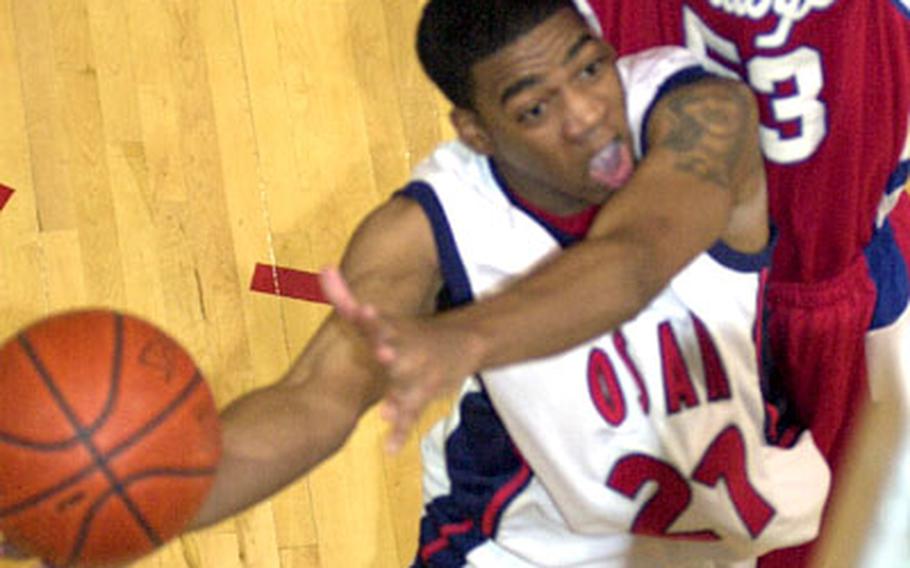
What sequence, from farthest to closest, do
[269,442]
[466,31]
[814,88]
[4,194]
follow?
1. [4,194]
2. [814,88]
3. [466,31]
4. [269,442]

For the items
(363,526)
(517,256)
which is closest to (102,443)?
(517,256)

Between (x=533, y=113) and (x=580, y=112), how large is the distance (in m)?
0.06

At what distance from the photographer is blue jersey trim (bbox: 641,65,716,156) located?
4.73 ft

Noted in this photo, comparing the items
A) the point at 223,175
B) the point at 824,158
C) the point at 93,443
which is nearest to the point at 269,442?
the point at 93,443

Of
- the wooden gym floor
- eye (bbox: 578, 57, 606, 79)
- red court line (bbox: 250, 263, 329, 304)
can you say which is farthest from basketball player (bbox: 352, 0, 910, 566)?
red court line (bbox: 250, 263, 329, 304)

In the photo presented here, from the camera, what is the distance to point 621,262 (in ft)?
3.91

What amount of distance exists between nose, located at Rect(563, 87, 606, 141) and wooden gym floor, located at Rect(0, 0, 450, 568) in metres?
1.11

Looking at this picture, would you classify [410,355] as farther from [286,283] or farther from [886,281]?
[286,283]

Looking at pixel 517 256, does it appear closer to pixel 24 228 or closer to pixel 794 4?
pixel 794 4

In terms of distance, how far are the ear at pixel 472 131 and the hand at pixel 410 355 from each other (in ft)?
1.59

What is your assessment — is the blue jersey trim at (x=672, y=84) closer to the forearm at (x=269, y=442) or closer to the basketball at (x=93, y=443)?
the forearm at (x=269, y=442)

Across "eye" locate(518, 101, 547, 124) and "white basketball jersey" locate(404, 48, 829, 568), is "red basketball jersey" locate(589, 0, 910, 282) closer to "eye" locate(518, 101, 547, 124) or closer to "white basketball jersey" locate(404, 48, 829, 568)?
"white basketball jersey" locate(404, 48, 829, 568)

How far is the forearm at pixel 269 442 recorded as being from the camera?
1.34m

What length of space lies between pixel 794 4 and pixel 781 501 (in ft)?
1.84
